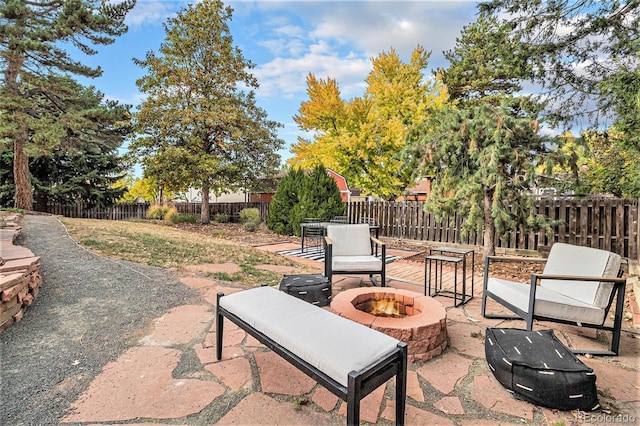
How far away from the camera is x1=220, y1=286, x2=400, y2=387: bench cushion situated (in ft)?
4.56

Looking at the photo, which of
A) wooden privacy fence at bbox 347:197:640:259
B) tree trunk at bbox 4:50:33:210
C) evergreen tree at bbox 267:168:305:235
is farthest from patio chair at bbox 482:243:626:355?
tree trunk at bbox 4:50:33:210

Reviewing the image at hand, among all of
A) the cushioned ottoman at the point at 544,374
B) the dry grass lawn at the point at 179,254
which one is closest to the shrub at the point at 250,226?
the dry grass lawn at the point at 179,254

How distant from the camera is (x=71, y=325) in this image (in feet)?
8.59

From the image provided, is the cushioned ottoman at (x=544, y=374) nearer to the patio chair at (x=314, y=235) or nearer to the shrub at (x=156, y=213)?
the patio chair at (x=314, y=235)

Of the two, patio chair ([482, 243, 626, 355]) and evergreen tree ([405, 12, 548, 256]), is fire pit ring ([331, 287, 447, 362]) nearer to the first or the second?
patio chair ([482, 243, 626, 355])

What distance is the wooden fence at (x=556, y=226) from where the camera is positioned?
579 centimetres

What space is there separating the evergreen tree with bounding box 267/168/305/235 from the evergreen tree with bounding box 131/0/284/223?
363 centimetres

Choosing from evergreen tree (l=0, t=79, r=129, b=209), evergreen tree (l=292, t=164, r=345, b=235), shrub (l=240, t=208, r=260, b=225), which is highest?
evergreen tree (l=0, t=79, r=129, b=209)

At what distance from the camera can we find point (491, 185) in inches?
204

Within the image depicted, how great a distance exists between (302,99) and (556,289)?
40.7 ft

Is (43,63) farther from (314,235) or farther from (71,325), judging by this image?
(71,325)

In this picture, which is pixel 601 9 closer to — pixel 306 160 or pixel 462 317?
pixel 462 317

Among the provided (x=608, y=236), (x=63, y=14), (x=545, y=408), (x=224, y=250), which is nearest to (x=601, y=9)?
(x=608, y=236)

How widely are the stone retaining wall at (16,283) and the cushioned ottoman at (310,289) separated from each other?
2.24 metres
